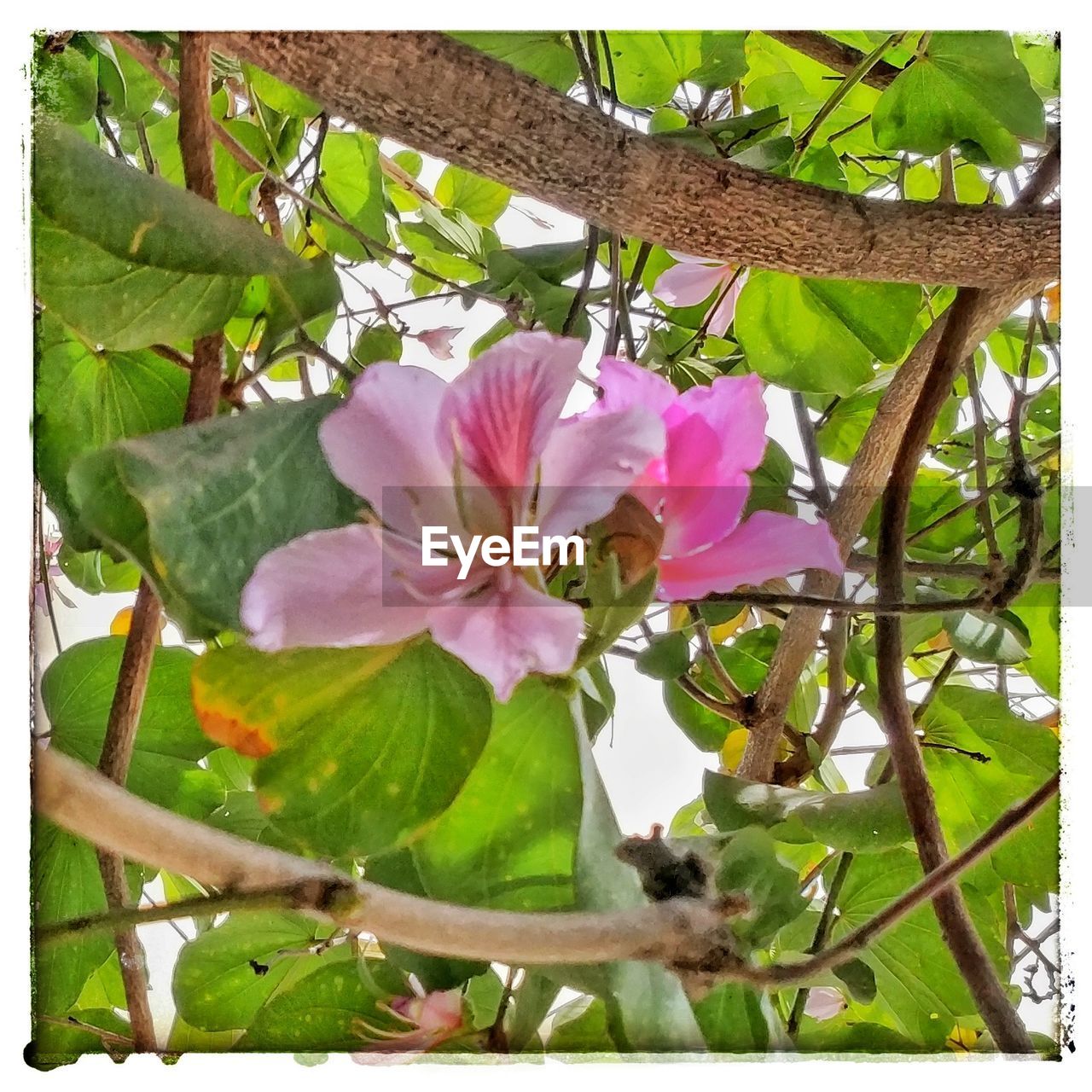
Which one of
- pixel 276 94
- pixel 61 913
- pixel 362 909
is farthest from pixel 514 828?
pixel 276 94

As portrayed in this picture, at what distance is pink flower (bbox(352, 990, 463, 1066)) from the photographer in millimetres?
324

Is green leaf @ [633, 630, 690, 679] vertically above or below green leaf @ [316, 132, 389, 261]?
below

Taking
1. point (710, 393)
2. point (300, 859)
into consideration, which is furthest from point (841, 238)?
point (300, 859)

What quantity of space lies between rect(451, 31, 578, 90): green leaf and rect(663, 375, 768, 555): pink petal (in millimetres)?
124

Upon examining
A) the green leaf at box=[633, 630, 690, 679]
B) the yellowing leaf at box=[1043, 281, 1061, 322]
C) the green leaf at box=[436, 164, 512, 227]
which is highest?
the green leaf at box=[436, 164, 512, 227]

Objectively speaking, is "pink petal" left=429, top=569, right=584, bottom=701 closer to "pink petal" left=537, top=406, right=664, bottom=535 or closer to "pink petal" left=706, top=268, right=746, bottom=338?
"pink petal" left=537, top=406, right=664, bottom=535

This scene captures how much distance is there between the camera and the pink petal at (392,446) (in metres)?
0.29

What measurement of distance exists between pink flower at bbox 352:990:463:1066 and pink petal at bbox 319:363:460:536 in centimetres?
17

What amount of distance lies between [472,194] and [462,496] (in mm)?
116

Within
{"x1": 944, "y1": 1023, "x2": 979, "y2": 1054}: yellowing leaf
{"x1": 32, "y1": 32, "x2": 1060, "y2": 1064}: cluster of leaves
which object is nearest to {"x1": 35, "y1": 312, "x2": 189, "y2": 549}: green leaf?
{"x1": 32, "y1": 32, "x2": 1060, "y2": 1064}: cluster of leaves

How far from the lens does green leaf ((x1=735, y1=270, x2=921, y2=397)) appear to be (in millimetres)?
335

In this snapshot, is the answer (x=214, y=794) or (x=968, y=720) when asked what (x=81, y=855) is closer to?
(x=214, y=794)

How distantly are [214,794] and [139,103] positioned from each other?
9.6 inches

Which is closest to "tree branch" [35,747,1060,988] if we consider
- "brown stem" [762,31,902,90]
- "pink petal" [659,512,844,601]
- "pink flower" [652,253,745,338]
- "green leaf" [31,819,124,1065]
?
"green leaf" [31,819,124,1065]
